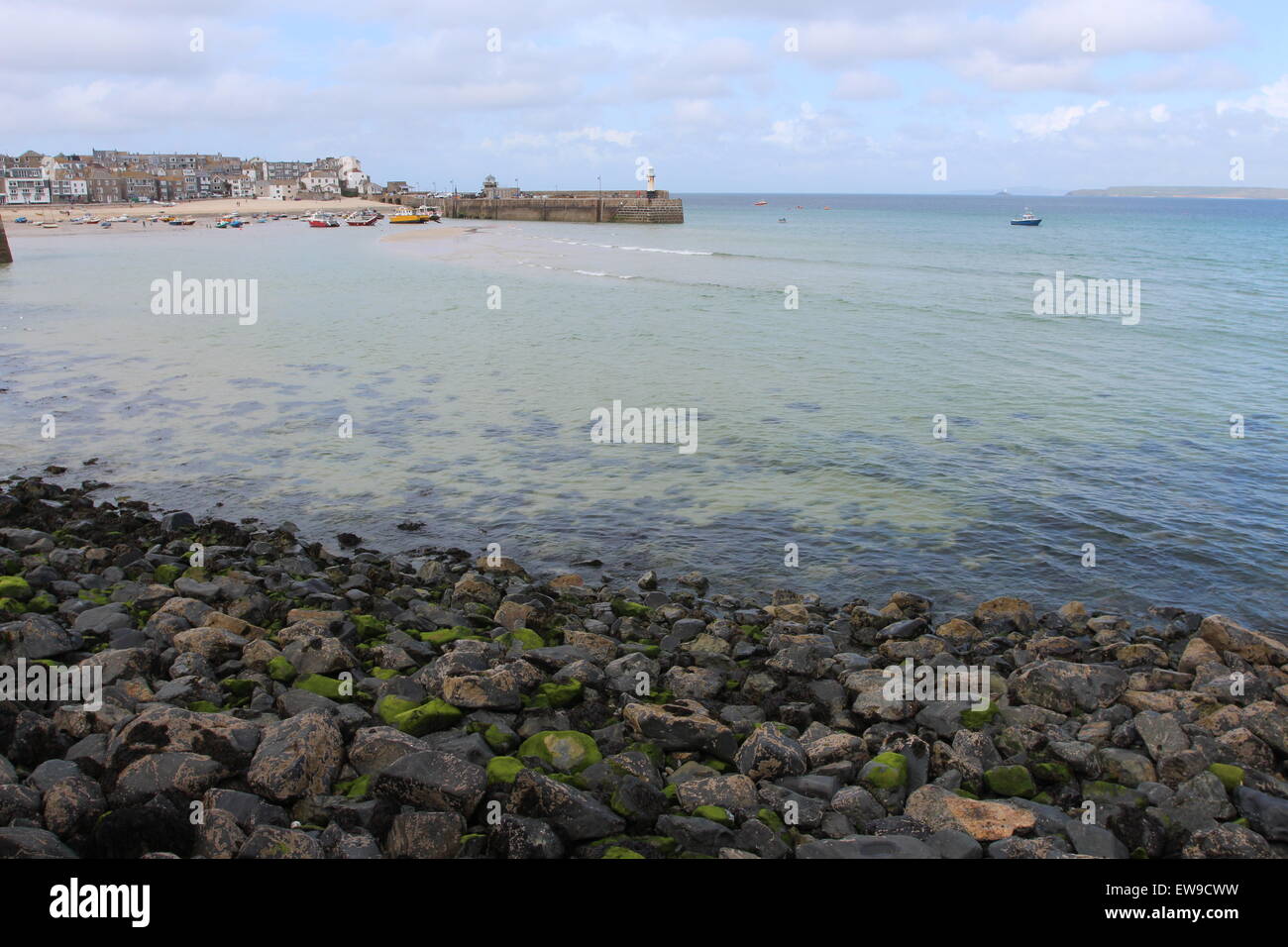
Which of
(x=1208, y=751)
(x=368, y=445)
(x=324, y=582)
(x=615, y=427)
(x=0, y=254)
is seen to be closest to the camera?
(x=1208, y=751)

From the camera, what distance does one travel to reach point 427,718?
26.1 feet

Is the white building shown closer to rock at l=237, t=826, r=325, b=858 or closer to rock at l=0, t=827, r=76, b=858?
rock at l=0, t=827, r=76, b=858

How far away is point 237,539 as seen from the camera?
46.4 ft

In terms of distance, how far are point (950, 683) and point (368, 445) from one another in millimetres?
14512

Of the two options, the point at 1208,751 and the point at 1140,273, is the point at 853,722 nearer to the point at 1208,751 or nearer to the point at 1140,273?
the point at 1208,751

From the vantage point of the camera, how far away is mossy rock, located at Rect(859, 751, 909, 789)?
7398 millimetres

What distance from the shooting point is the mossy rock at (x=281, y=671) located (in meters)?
8.98

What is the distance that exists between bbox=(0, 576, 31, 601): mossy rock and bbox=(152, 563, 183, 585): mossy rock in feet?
4.64

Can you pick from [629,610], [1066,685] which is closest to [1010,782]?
[1066,685]

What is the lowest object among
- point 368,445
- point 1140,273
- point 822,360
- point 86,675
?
point 86,675

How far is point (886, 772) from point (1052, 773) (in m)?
1.51

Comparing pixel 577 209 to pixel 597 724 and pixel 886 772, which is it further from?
pixel 886 772

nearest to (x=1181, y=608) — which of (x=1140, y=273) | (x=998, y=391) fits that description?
(x=998, y=391)

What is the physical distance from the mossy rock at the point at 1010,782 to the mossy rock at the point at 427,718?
4.52 m
